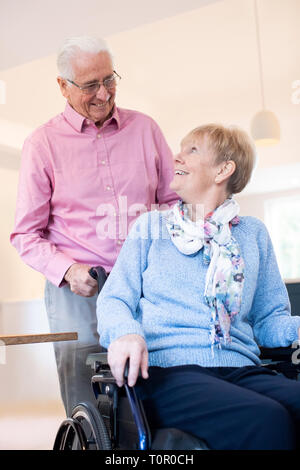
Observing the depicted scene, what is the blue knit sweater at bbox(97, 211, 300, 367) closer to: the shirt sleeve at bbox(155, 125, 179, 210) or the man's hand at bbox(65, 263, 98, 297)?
the man's hand at bbox(65, 263, 98, 297)

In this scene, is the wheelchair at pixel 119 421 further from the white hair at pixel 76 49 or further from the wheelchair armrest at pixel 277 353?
the white hair at pixel 76 49

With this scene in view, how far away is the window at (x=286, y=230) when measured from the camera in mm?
9133

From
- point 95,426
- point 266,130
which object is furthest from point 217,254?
point 266,130

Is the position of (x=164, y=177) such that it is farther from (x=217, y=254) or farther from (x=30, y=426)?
(x=30, y=426)

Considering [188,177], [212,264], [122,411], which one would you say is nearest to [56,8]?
[188,177]

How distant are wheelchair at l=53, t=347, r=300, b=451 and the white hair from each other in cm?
100

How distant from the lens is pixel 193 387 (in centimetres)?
119

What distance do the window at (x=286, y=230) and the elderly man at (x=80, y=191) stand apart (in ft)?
24.4

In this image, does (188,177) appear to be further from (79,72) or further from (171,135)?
(171,135)

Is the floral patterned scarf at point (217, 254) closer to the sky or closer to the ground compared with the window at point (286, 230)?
closer to the ground

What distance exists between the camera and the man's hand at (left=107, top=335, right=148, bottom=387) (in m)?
1.15

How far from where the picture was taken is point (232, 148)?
5.08ft

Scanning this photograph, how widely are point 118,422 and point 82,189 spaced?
32.6 inches

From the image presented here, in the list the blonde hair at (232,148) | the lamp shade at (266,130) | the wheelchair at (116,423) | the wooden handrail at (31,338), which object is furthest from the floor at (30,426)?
the lamp shade at (266,130)
